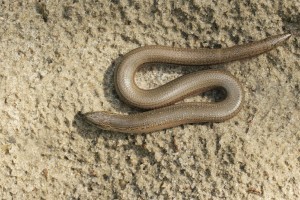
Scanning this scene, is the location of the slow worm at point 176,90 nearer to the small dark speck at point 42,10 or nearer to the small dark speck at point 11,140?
the small dark speck at point 11,140

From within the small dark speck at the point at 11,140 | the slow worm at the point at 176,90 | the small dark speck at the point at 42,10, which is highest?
the small dark speck at the point at 42,10

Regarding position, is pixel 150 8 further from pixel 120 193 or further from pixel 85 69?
pixel 120 193

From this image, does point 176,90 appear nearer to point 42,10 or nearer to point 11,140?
point 42,10

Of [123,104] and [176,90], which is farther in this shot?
[123,104]

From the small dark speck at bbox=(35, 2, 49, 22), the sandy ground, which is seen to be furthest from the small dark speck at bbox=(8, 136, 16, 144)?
the small dark speck at bbox=(35, 2, 49, 22)

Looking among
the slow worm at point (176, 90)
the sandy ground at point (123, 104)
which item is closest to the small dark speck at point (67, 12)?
the sandy ground at point (123, 104)

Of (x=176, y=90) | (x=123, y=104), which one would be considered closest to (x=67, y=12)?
(x=123, y=104)

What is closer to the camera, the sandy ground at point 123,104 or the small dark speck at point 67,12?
the sandy ground at point 123,104
